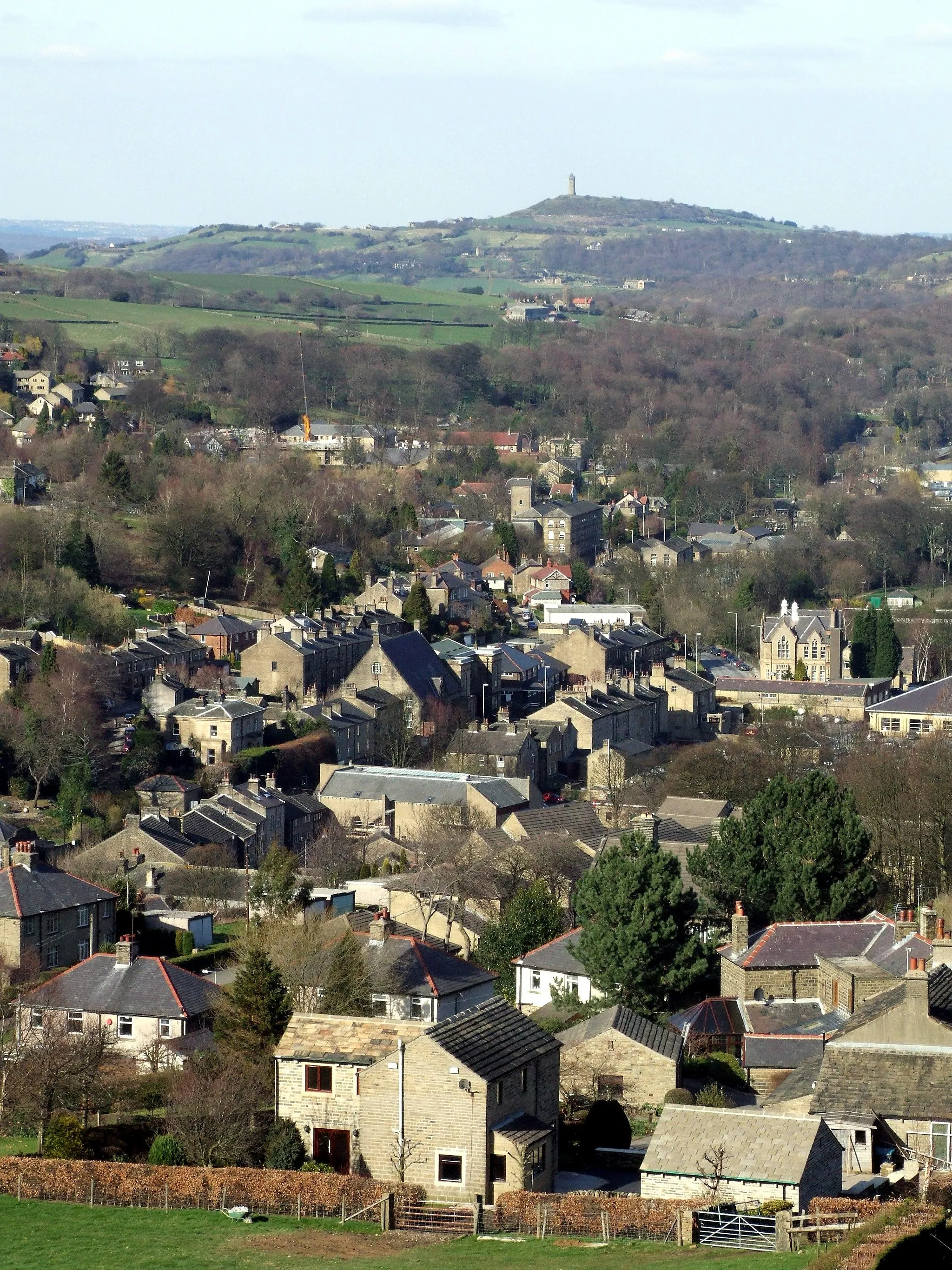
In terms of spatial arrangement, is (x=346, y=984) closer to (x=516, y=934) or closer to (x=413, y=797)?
(x=516, y=934)

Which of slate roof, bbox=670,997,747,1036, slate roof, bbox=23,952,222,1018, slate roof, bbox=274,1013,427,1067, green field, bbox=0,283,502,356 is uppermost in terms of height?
green field, bbox=0,283,502,356

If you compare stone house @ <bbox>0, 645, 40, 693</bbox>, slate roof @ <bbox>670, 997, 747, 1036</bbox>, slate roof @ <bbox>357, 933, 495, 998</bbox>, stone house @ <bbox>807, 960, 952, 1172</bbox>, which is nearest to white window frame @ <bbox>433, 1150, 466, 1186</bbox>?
stone house @ <bbox>807, 960, 952, 1172</bbox>

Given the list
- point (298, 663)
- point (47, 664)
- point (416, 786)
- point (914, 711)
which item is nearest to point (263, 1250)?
point (416, 786)

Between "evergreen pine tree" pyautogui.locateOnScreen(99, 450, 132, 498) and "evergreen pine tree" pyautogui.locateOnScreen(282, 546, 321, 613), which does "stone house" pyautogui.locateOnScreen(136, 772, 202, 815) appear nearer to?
"evergreen pine tree" pyautogui.locateOnScreen(282, 546, 321, 613)

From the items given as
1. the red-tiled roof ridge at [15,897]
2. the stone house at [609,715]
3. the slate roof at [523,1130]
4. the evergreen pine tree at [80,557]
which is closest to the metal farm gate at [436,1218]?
the slate roof at [523,1130]

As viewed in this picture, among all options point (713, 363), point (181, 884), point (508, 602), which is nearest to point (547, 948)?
point (181, 884)

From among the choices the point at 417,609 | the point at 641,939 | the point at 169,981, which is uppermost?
the point at 417,609

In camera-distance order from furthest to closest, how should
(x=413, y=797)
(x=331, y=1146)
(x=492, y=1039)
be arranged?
1. (x=413, y=797)
2. (x=331, y=1146)
3. (x=492, y=1039)
